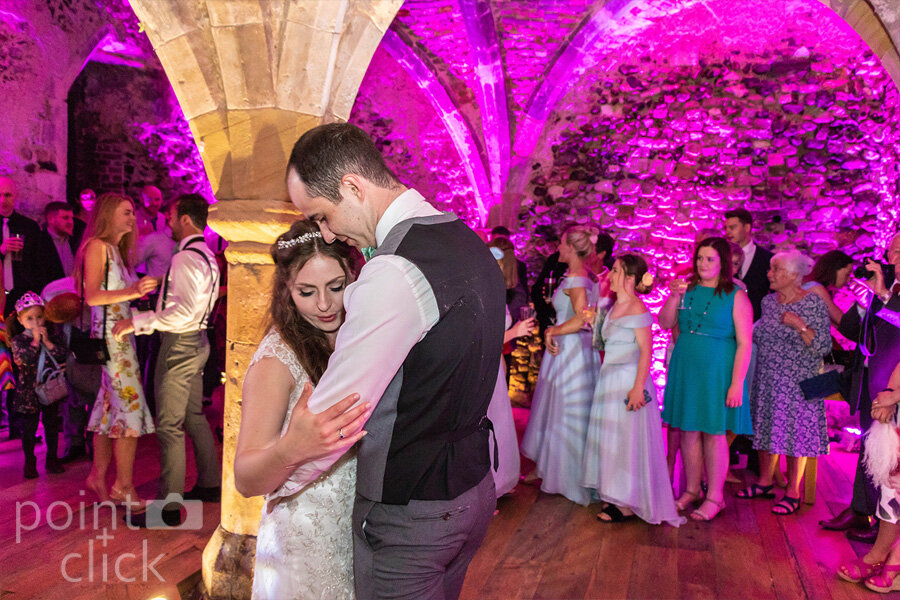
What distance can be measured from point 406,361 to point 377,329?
0.43 ft

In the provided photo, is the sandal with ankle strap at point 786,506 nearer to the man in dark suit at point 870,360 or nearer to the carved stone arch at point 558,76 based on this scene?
the man in dark suit at point 870,360

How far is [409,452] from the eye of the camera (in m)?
1.25

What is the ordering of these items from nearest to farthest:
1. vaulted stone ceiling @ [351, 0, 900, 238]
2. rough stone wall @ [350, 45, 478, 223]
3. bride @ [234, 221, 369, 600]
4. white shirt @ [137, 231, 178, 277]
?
bride @ [234, 221, 369, 600]
white shirt @ [137, 231, 178, 277]
vaulted stone ceiling @ [351, 0, 900, 238]
rough stone wall @ [350, 45, 478, 223]

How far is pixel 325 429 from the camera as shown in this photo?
1.12m

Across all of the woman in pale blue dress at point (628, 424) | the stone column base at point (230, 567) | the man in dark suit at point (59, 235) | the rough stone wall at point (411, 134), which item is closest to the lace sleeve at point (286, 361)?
the stone column base at point (230, 567)

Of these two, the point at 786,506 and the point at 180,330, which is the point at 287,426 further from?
the point at 786,506

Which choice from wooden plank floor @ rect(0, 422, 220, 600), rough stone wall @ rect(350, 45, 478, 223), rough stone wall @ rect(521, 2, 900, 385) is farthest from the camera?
rough stone wall @ rect(350, 45, 478, 223)

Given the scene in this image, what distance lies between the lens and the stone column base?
250 cm

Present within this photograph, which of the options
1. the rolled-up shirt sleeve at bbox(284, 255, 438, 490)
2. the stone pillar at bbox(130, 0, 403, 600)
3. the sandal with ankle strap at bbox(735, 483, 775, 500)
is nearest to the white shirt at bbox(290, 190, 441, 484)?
the rolled-up shirt sleeve at bbox(284, 255, 438, 490)

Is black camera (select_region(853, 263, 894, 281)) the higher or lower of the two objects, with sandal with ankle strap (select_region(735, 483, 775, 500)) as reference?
higher

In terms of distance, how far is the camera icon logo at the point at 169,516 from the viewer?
3375mm

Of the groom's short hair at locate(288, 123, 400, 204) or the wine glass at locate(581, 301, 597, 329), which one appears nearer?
the groom's short hair at locate(288, 123, 400, 204)

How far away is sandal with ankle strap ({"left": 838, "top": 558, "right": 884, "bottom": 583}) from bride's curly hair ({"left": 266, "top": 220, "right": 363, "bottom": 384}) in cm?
291

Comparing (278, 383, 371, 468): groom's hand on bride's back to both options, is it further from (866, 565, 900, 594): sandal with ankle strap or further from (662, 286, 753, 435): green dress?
(662, 286, 753, 435): green dress
